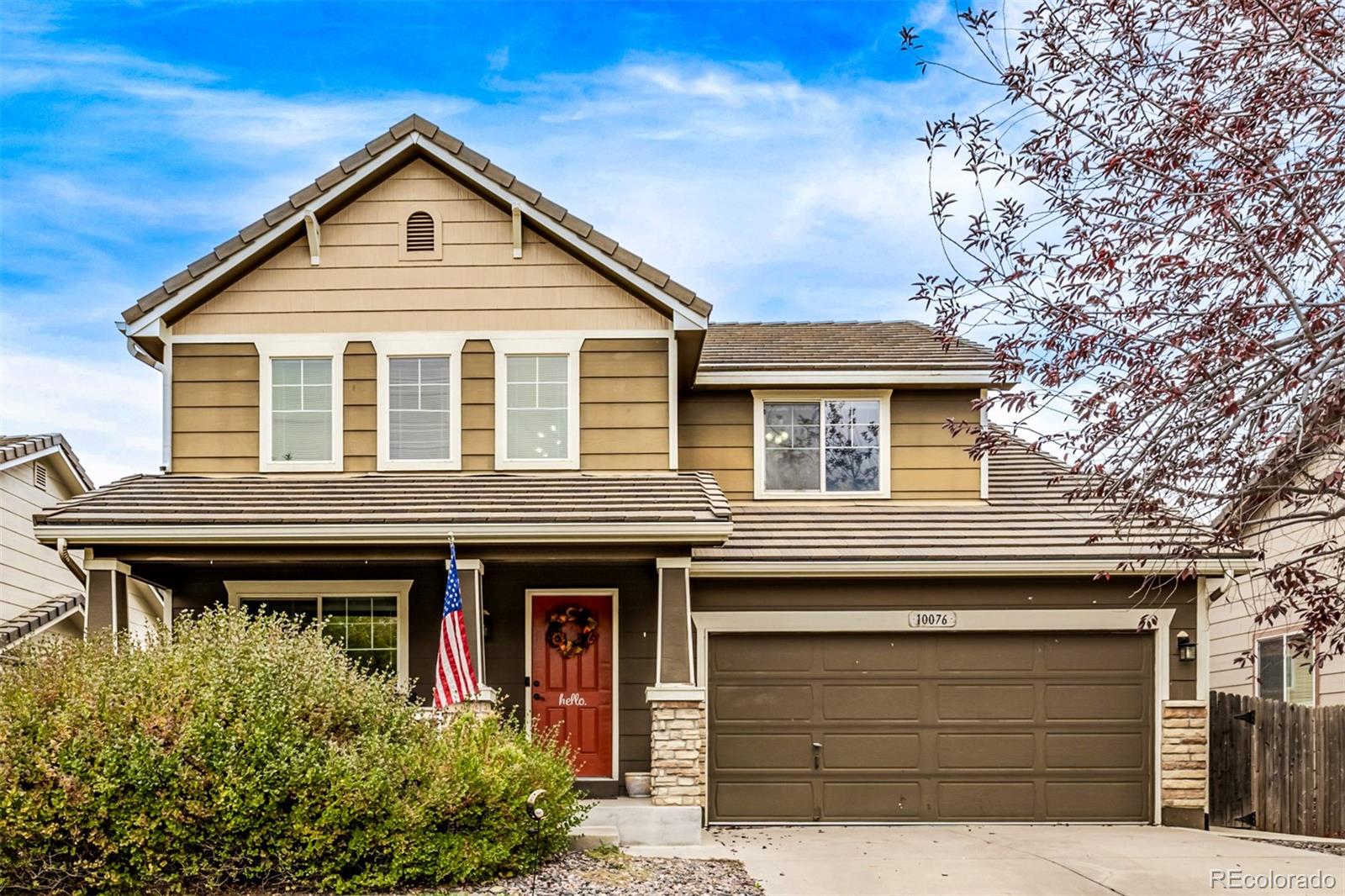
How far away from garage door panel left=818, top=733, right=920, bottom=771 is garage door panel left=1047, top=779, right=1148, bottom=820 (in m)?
1.52

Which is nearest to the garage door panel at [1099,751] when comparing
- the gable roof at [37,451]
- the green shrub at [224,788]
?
the green shrub at [224,788]

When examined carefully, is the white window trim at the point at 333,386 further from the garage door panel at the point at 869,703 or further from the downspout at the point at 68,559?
the garage door panel at the point at 869,703

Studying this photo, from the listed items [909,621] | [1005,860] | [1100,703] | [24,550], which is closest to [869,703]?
[909,621]

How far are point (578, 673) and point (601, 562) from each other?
143 centimetres

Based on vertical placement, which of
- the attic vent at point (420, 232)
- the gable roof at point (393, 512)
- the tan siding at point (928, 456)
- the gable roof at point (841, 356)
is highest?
the attic vent at point (420, 232)

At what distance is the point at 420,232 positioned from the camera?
13266mm

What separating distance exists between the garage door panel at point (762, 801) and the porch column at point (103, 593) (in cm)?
628

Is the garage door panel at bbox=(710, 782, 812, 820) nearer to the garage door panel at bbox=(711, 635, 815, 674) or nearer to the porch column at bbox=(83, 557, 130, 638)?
the garage door panel at bbox=(711, 635, 815, 674)

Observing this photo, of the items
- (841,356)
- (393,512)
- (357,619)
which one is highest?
(841,356)

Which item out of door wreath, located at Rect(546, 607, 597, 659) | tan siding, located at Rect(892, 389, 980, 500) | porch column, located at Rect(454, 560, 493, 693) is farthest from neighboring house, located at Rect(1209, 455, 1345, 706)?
porch column, located at Rect(454, 560, 493, 693)

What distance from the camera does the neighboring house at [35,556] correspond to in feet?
49.5

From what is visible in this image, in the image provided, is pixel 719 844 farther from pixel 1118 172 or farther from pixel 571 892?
pixel 1118 172

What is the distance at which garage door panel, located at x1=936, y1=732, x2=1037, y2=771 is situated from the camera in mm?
12812

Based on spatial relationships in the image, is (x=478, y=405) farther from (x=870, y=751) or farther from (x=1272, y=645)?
(x=1272, y=645)
